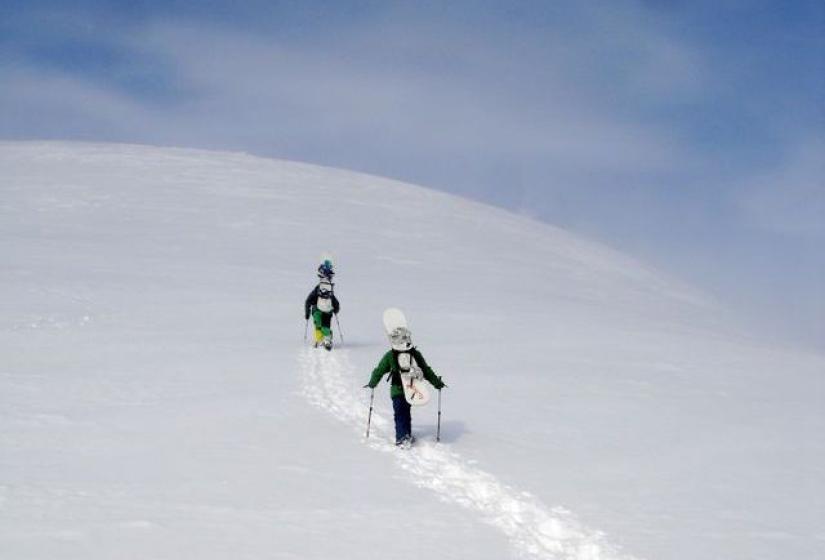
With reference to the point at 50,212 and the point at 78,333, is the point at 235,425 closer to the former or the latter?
the point at 78,333

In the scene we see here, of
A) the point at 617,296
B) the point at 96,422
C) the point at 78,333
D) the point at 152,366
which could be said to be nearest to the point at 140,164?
the point at 617,296

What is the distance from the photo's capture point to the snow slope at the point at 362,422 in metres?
6.24

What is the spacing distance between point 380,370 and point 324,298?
20.0 feet

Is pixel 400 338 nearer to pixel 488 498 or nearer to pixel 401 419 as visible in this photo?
pixel 401 419

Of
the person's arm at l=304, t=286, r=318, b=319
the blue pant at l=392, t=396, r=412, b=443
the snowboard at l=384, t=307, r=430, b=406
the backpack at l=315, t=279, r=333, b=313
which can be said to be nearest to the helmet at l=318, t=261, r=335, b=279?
the backpack at l=315, t=279, r=333, b=313

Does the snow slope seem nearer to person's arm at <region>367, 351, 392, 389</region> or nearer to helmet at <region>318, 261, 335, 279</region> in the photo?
person's arm at <region>367, 351, 392, 389</region>

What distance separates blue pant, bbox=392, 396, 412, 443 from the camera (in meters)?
8.93

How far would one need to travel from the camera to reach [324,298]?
49.4 feet

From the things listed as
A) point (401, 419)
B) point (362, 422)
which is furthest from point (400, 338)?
point (362, 422)

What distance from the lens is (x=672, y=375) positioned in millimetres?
14352

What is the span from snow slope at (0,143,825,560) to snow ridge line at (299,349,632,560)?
0.03 metres

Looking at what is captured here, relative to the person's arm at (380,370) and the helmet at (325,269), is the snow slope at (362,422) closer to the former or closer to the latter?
the person's arm at (380,370)

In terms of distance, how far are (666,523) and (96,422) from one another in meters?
6.09

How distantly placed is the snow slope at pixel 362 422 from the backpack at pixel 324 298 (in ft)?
2.66
